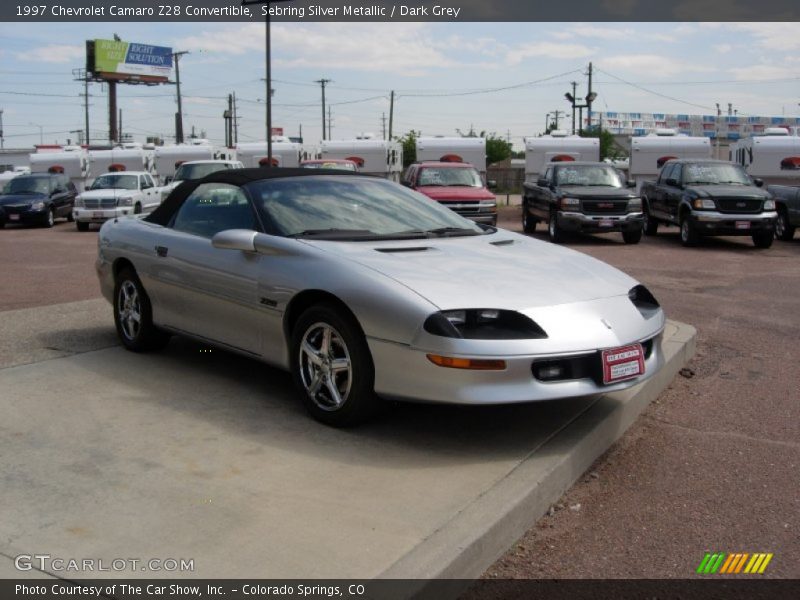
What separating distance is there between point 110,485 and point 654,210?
18062mm

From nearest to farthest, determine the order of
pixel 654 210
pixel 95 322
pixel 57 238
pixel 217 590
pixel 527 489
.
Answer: pixel 217 590, pixel 527 489, pixel 95 322, pixel 654 210, pixel 57 238

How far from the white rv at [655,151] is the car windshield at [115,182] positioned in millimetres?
14607

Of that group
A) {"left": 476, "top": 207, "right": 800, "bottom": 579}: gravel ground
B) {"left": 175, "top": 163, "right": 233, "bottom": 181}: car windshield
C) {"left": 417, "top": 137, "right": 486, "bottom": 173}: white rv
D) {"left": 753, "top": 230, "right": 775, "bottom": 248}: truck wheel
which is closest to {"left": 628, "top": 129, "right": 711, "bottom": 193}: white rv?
{"left": 417, "top": 137, "right": 486, "bottom": 173}: white rv

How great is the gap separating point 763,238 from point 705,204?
127 cm

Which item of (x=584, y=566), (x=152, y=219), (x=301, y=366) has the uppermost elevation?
(x=152, y=219)

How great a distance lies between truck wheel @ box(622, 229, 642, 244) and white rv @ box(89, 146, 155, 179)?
2072cm

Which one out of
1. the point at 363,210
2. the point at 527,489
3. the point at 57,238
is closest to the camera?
the point at 527,489

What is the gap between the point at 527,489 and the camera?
3.99 metres

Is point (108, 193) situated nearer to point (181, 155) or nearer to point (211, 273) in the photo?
point (181, 155)

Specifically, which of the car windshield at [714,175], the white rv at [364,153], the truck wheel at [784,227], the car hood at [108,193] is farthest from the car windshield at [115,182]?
the truck wheel at [784,227]

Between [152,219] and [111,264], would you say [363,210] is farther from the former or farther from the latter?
[111,264]

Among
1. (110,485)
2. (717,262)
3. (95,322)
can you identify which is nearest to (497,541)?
(110,485)

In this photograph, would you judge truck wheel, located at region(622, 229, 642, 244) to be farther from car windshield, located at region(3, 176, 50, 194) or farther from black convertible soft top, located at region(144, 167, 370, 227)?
car windshield, located at region(3, 176, 50, 194)

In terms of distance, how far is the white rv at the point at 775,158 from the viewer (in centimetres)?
2572
